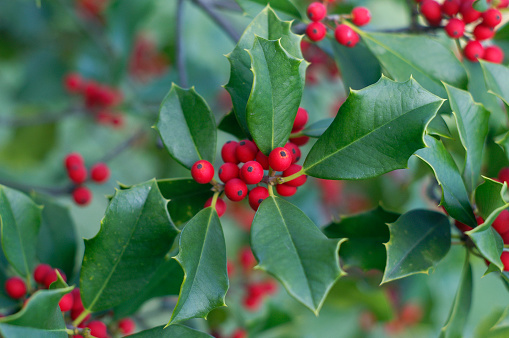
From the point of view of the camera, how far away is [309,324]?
225 centimetres

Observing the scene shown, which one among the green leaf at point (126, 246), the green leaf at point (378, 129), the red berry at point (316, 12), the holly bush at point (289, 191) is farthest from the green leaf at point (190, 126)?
the red berry at point (316, 12)

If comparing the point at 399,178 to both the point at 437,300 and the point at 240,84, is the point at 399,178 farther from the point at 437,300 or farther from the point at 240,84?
the point at 240,84

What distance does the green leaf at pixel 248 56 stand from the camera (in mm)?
890

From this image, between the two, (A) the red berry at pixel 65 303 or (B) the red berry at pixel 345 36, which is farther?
(B) the red berry at pixel 345 36

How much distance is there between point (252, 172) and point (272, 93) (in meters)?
0.15

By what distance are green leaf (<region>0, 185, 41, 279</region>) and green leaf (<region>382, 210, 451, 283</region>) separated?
75cm

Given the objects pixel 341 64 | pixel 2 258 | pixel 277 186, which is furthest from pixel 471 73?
pixel 2 258

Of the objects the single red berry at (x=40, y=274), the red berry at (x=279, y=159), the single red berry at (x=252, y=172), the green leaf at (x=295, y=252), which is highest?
the red berry at (x=279, y=159)

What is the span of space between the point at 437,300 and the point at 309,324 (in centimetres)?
66

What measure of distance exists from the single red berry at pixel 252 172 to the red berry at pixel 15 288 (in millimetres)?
604

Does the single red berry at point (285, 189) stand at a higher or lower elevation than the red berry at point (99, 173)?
higher

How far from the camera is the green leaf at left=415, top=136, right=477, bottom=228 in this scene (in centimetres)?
86

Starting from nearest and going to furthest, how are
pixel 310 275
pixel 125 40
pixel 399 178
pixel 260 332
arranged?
1. pixel 310 275
2. pixel 260 332
3. pixel 125 40
4. pixel 399 178

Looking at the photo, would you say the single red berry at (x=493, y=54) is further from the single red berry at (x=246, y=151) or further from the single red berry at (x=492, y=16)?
the single red berry at (x=246, y=151)
